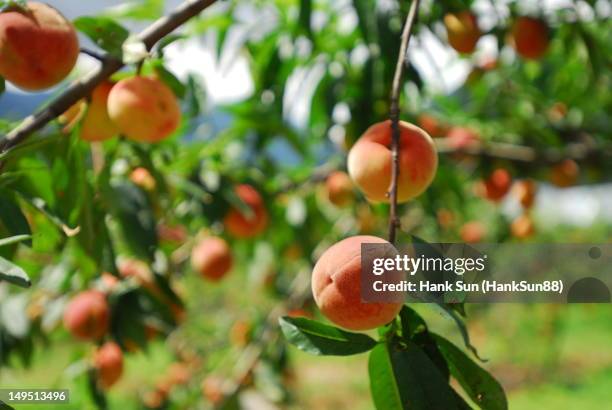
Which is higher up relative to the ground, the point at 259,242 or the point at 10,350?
the point at 10,350

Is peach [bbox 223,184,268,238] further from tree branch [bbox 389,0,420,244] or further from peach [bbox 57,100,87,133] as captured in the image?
tree branch [bbox 389,0,420,244]

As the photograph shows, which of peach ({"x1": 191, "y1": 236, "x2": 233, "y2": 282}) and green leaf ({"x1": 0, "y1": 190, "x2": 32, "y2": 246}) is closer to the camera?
green leaf ({"x1": 0, "y1": 190, "x2": 32, "y2": 246})

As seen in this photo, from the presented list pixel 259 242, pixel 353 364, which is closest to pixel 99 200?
pixel 259 242

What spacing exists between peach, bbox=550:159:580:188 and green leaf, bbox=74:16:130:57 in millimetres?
1306

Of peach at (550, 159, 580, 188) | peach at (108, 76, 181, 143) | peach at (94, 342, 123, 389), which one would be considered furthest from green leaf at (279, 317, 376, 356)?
peach at (550, 159, 580, 188)

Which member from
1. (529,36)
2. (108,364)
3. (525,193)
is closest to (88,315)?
(108,364)

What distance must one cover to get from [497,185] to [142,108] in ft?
3.53

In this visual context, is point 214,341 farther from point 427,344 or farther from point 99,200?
point 427,344

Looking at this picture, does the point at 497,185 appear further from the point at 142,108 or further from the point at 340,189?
the point at 142,108

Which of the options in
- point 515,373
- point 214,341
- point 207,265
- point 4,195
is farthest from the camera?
point 515,373

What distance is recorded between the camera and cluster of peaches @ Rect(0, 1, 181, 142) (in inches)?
23.8

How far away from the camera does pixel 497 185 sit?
1.58 meters

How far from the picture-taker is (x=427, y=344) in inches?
21.8

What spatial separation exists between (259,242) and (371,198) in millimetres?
1211
